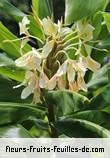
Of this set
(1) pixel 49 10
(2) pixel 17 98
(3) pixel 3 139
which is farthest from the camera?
(1) pixel 49 10

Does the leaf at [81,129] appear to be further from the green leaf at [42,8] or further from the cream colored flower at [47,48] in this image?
the green leaf at [42,8]

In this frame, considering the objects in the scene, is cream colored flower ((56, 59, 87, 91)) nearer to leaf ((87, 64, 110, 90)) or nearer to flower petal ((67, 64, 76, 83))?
flower petal ((67, 64, 76, 83))

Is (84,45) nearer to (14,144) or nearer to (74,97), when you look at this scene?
(74,97)

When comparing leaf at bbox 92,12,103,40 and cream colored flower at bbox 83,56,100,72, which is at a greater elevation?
leaf at bbox 92,12,103,40

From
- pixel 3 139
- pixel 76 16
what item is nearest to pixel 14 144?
pixel 3 139

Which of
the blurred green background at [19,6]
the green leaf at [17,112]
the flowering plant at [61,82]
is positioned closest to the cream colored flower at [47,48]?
the flowering plant at [61,82]

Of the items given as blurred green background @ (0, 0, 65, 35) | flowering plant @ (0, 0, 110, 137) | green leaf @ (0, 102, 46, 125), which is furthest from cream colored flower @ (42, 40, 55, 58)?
blurred green background @ (0, 0, 65, 35)

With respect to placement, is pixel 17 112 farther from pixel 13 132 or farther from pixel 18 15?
pixel 18 15
